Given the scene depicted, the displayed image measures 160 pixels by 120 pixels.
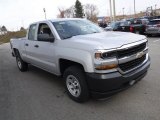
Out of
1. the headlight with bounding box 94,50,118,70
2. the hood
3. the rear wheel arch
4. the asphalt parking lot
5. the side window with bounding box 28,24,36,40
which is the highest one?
the side window with bounding box 28,24,36,40

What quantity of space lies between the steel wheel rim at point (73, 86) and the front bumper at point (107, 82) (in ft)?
1.53

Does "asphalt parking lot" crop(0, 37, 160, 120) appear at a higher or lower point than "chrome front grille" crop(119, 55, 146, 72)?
lower

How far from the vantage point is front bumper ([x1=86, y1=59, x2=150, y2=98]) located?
12.6ft

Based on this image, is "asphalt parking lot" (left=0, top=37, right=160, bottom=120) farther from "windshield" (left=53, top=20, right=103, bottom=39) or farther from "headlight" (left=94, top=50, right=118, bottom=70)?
"windshield" (left=53, top=20, right=103, bottom=39)

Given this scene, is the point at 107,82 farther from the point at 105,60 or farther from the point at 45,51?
the point at 45,51

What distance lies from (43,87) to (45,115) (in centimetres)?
180

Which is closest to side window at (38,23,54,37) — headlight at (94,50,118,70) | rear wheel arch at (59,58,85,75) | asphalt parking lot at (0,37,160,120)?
rear wheel arch at (59,58,85,75)

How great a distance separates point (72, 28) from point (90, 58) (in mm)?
1706

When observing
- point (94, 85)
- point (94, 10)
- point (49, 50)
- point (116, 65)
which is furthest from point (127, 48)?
point (94, 10)

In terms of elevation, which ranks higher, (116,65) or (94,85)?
(116,65)

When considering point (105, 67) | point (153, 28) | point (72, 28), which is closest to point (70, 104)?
point (105, 67)

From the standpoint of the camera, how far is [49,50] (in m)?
5.24

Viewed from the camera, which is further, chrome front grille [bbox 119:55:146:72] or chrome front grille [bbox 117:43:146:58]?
chrome front grille [bbox 119:55:146:72]

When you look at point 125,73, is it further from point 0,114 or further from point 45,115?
point 0,114
